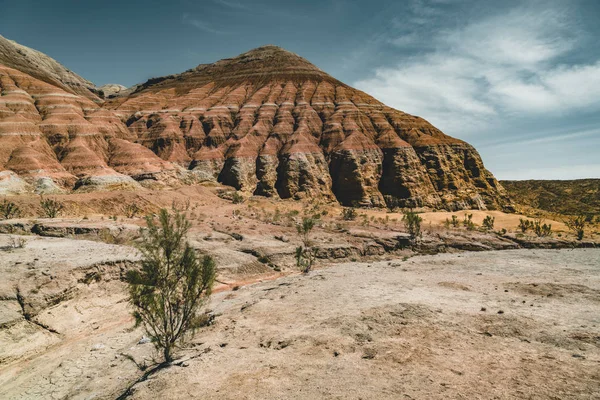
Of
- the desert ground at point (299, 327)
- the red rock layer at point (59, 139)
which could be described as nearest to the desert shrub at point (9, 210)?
the desert ground at point (299, 327)

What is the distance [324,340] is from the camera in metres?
9.70

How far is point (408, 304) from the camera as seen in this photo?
1216 centimetres

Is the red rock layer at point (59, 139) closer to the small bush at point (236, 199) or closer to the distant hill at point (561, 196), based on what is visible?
the small bush at point (236, 199)

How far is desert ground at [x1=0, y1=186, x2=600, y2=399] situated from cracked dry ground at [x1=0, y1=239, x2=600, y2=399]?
49mm

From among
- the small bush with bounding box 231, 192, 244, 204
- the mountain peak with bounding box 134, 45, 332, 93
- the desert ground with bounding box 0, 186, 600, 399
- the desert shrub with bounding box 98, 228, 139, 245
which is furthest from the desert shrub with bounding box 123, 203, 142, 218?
the mountain peak with bounding box 134, 45, 332, 93

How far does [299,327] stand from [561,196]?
76.2 m

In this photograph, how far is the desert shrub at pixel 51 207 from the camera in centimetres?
2391

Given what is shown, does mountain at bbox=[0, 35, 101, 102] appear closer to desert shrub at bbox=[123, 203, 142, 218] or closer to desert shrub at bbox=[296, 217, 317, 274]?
desert shrub at bbox=[123, 203, 142, 218]

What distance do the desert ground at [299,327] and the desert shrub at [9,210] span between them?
461 cm

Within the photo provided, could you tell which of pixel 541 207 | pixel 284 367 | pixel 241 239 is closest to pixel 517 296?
pixel 284 367

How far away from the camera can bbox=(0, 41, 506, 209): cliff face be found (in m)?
43.9

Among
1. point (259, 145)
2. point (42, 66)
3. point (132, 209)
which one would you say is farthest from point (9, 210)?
point (42, 66)

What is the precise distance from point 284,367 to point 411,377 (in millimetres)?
3081

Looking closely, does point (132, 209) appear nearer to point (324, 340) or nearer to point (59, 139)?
point (324, 340)
